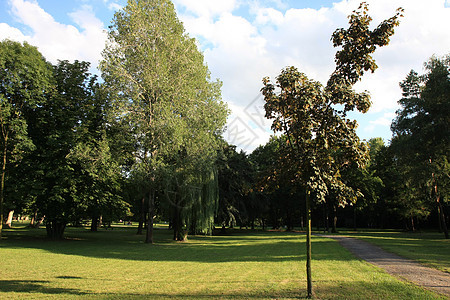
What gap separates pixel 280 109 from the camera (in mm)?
7785

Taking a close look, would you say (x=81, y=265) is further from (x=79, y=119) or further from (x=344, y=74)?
(x=79, y=119)

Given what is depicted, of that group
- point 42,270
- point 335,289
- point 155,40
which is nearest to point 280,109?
point 335,289

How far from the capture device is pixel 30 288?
8.41 m

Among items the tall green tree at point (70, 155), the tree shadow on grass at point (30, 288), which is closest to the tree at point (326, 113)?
the tree shadow on grass at point (30, 288)

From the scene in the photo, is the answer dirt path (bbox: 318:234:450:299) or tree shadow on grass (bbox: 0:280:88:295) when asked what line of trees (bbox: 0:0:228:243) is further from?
dirt path (bbox: 318:234:450:299)

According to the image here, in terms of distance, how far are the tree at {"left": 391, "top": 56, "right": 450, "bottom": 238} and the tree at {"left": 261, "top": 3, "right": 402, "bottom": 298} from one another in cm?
2220

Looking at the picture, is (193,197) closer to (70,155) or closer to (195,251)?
(195,251)

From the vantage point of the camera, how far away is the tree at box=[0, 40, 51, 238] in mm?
22719

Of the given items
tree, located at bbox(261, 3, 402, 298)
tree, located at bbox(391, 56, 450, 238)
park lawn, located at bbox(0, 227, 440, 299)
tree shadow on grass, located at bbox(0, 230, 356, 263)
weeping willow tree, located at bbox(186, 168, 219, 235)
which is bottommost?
tree shadow on grass, located at bbox(0, 230, 356, 263)

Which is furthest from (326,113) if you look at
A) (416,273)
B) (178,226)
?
(178,226)

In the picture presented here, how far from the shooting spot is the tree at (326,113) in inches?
285

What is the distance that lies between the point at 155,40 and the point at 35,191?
15451 mm

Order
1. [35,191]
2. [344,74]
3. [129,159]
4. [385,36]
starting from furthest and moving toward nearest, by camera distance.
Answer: [129,159], [35,191], [344,74], [385,36]

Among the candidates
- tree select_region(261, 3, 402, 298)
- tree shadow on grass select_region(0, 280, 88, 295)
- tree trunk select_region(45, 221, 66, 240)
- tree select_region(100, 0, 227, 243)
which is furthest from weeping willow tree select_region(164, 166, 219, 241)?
tree select_region(261, 3, 402, 298)
